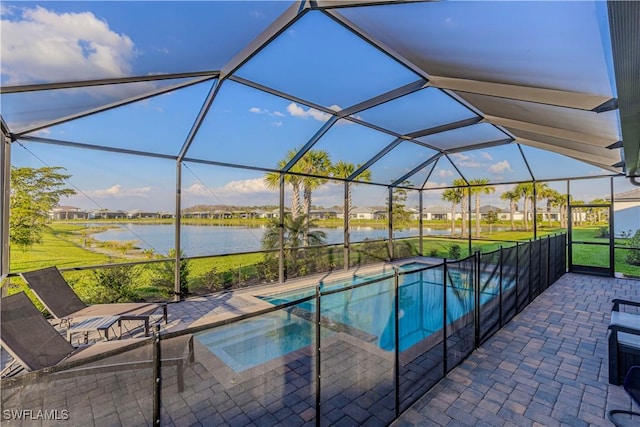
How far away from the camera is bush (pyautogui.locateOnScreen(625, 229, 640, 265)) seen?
8.73 metres

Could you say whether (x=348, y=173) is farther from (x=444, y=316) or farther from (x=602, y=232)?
(x=602, y=232)

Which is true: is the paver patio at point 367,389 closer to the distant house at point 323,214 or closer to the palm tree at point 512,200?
the distant house at point 323,214

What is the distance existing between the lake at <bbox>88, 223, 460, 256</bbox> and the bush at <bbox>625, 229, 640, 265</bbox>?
7615 mm

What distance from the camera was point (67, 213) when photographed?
703cm

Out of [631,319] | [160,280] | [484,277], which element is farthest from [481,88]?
[160,280]

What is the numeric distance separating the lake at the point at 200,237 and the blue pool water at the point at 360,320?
5.10m

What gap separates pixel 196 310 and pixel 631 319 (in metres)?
6.70

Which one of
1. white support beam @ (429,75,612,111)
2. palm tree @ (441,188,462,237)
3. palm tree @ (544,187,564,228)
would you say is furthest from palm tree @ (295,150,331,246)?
palm tree @ (544,187,564,228)

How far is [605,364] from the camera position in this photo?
3.74 metres

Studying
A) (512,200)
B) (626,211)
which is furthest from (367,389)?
(512,200)

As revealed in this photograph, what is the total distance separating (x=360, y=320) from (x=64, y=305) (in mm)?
4570

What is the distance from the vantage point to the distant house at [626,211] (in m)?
8.85

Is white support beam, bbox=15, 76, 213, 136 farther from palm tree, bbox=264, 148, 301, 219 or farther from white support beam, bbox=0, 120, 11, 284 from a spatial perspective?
palm tree, bbox=264, 148, 301, 219

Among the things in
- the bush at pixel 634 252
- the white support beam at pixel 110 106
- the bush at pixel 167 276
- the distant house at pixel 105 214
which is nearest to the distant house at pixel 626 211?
the bush at pixel 634 252
